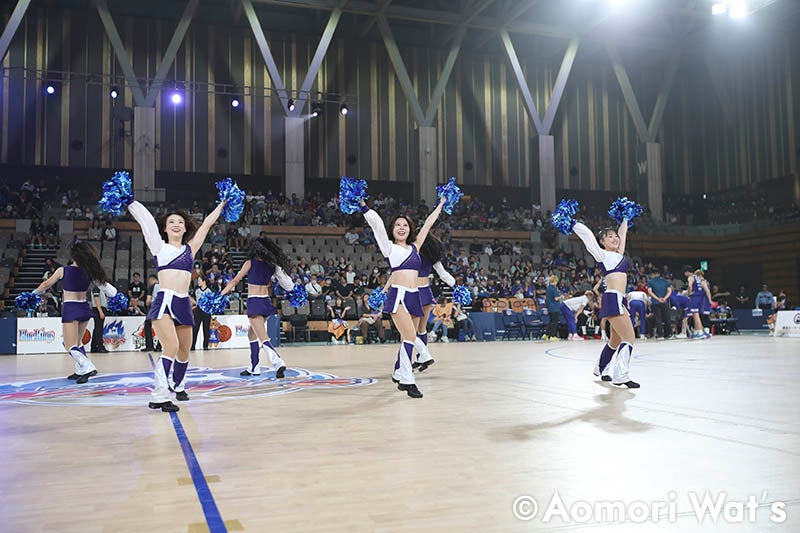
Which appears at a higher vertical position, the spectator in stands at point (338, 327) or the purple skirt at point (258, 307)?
the purple skirt at point (258, 307)

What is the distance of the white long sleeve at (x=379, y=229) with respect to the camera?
693cm

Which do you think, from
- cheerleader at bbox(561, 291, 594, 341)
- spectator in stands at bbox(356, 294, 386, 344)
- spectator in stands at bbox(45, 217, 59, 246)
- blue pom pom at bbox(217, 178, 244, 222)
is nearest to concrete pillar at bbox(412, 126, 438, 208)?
cheerleader at bbox(561, 291, 594, 341)

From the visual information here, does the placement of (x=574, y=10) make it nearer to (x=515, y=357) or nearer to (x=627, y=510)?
(x=515, y=357)

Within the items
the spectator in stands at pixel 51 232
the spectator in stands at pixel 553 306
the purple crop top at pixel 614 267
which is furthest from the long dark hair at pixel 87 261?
the spectator in stands at pixel 51 232

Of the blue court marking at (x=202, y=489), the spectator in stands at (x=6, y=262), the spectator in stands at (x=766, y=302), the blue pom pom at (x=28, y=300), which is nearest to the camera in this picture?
the blue court marking at (x=202, y=489)

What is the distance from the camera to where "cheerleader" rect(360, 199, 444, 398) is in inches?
274

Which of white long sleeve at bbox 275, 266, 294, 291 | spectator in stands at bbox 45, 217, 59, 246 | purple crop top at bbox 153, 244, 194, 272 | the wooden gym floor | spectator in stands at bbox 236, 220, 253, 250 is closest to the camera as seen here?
the wooden gym floor

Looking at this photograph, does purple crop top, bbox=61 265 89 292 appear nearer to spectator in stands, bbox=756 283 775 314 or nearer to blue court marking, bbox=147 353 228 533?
blue court marking, bbox=147 353 228 533

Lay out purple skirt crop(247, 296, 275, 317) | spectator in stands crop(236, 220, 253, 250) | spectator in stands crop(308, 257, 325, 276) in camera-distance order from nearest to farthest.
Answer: purple skirt crop(247, 296, 275, 317), spectator in stands crop(308, 257, 325, 276), spectator in stands crop(236, 220, 253, 250)

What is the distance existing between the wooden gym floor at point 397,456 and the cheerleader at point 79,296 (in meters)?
0.95

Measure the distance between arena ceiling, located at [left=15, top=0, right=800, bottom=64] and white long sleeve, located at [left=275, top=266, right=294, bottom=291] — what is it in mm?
21129

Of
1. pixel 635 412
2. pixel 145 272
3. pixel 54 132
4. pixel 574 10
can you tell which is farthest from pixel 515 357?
pixel 54 132

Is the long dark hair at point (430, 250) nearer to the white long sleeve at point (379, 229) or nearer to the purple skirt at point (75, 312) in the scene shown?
the white long sleeve at point (379, 229)

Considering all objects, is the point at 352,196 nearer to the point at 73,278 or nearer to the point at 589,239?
the point at 589,239
